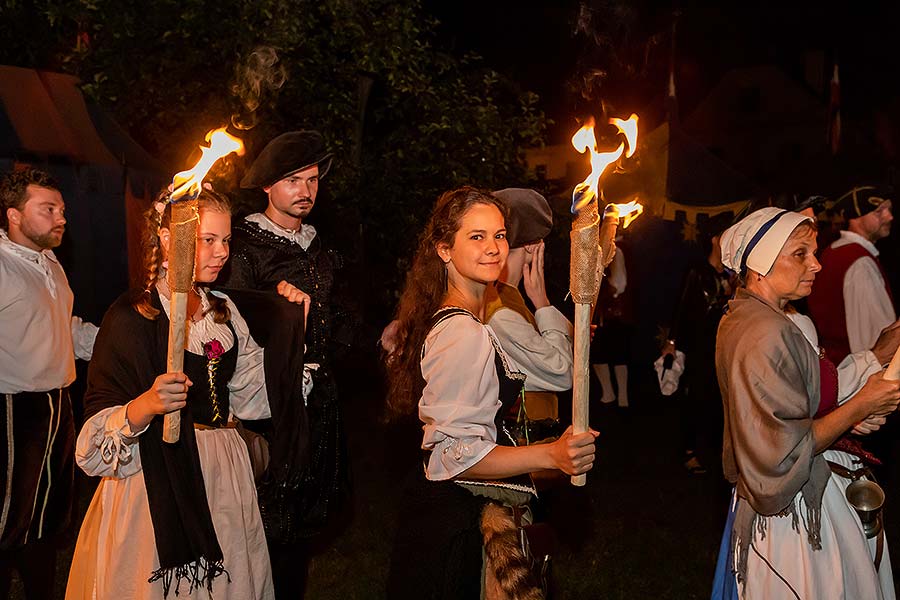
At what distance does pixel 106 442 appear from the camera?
3486 millimetres

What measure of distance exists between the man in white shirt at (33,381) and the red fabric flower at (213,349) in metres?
Result: 1.58

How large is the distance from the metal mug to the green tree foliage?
17.0ft

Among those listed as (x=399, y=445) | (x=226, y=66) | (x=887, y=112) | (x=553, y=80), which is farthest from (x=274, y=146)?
(x=887, y=112)

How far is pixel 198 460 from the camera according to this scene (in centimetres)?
375

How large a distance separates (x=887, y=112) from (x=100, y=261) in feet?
73.2

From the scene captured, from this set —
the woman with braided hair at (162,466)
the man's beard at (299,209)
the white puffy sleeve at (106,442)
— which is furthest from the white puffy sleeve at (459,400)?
the man's beard at (299,209)

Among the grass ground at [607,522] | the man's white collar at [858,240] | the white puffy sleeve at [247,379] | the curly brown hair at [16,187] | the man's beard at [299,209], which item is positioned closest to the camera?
the white puffy sleeve at [247,379]

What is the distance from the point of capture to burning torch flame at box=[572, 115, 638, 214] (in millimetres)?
2773

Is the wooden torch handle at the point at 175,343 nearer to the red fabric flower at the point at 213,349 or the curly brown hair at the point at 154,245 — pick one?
the curly brown hair at the point at 154,245

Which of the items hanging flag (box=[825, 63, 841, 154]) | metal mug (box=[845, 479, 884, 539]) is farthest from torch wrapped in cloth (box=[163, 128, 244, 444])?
hanging flag (box=[825, 63, 841, 154])

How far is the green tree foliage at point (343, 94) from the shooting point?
863 cm

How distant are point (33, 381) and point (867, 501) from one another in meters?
3.97

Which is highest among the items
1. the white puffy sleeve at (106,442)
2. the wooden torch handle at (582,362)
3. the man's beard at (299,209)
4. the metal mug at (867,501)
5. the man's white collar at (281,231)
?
the man's beard at (299,209)

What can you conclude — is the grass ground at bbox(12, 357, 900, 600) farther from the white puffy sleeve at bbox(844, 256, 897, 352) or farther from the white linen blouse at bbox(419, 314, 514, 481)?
the white puffy sleeve at bbox(844, 256, 897, 352)
